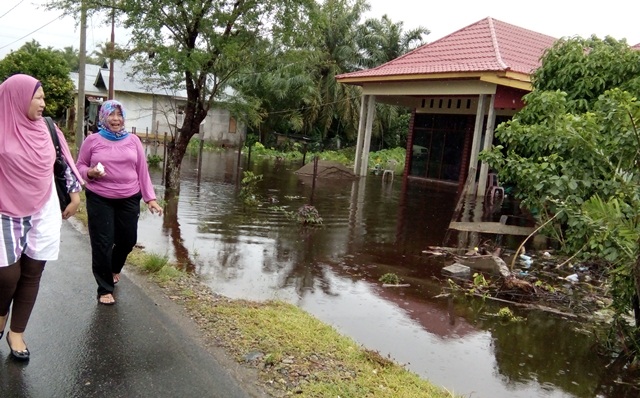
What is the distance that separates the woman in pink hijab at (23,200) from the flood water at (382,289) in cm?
261

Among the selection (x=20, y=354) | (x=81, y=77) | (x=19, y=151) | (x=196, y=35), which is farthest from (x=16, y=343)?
(x=81, y=77)

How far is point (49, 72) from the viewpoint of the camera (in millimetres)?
25625

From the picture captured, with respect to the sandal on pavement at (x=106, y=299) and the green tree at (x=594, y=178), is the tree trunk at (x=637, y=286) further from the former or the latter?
the sandal on pavement at (x=106, y=299)

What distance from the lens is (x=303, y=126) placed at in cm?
3198

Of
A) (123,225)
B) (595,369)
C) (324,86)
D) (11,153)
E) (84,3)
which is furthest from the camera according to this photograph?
(324,86)

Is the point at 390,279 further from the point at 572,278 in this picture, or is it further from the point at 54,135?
the point at 54,135

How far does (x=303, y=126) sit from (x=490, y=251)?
23.9 m

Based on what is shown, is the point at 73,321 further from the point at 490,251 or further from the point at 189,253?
the point at 490,251

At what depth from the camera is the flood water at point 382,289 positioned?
4.63 metres

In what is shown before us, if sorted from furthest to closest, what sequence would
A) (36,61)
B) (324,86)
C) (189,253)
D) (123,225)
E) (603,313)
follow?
(324,86) < (36,61) < (189,253) < (603,313) < (123,225)

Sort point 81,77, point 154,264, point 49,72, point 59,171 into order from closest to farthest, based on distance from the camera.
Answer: point 59,171, point 154,264, point 81,77, point 49,72

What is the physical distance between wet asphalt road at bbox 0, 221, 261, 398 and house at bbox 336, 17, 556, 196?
383 inches

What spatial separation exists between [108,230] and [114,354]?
121 centimetres

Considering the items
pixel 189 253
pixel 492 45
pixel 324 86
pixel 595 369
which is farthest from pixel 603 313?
pixel 324 86
